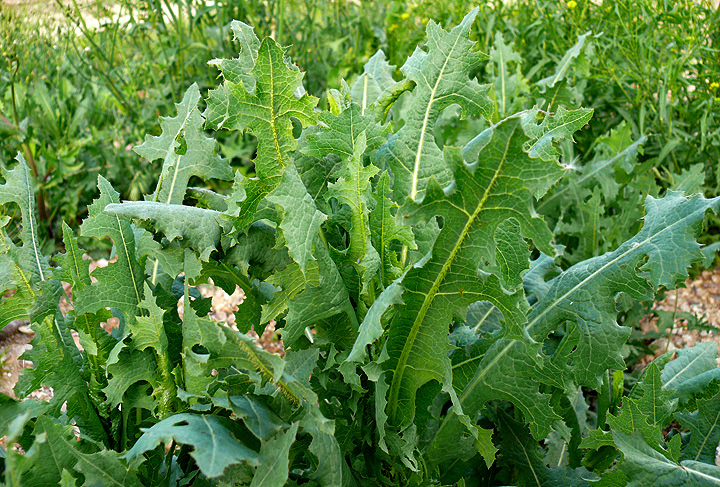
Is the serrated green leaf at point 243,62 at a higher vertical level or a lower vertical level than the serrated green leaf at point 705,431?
higher

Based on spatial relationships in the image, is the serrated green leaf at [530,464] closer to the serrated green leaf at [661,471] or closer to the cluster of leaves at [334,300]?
the cluster of leaves at [334,300]

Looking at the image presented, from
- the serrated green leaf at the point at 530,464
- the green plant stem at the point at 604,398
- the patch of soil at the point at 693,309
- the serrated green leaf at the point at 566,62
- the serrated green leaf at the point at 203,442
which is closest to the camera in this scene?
the serrated green leaf at the point at 203,442

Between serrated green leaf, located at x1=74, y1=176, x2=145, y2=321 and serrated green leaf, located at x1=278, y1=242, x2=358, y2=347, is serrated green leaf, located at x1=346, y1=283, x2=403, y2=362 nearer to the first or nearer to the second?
serrated green leaf, located at x1=278, y1=242, x2=358, y2=347

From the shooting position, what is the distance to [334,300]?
1238 mm

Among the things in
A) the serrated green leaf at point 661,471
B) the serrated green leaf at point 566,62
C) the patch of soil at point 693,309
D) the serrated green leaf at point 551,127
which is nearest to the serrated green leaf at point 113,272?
the serrated green leaf at point 551,127

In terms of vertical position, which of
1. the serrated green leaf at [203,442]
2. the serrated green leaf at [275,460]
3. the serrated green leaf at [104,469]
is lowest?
the serrated green leaf at [104,469]

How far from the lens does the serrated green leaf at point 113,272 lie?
1.31 meters

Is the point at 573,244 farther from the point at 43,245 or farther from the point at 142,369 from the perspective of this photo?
the point at 43,245

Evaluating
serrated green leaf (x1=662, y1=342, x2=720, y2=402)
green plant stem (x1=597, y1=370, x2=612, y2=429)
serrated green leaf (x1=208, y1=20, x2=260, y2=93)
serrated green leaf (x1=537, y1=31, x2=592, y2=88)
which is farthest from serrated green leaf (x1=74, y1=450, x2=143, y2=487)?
serrated green leaf (x1=537, y1=31, x2=592, y2=88)

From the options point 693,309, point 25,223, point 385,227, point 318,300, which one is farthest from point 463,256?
point 693,309

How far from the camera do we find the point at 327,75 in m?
3.77

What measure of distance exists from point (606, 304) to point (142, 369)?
968 mm

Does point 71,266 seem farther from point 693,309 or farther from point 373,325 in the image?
point 693,309

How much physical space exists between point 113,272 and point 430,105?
2.44 ft
